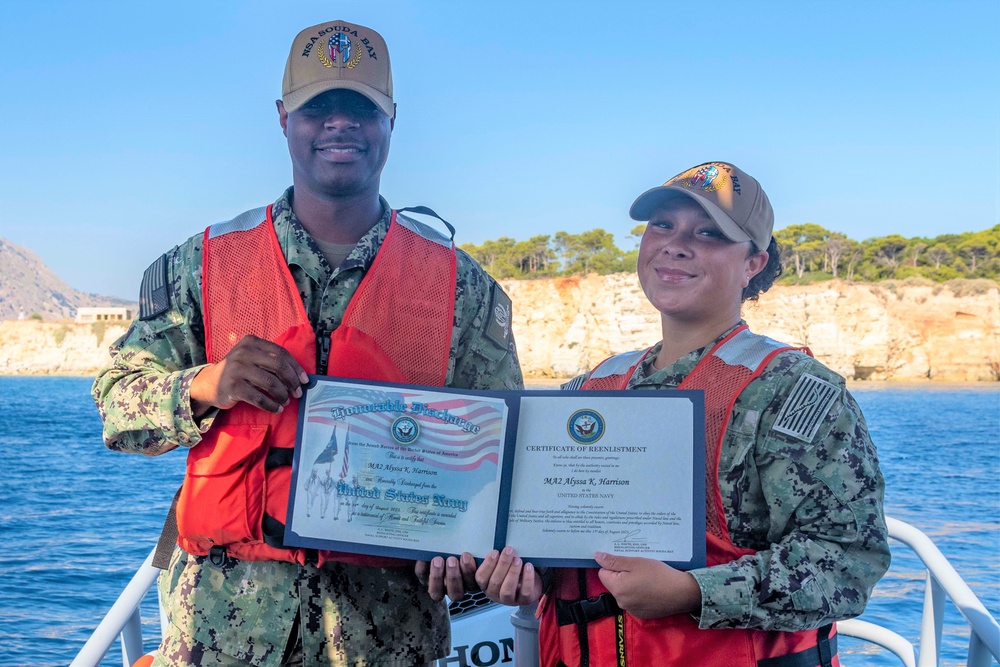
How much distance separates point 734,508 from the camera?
192 centimetres

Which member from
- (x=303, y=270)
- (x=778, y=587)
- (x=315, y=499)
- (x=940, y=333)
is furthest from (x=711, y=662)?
(x=940, y=333)

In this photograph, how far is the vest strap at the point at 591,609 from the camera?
1953mm

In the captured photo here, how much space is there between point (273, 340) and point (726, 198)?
1103 millimetres

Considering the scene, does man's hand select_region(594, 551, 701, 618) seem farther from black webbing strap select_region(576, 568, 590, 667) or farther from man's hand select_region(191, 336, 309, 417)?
man's hand select_region(191, 336, 309, 417)

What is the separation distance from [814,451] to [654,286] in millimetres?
539

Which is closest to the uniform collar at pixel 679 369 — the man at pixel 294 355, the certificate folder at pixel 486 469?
the certificate folder at pixel 486 469

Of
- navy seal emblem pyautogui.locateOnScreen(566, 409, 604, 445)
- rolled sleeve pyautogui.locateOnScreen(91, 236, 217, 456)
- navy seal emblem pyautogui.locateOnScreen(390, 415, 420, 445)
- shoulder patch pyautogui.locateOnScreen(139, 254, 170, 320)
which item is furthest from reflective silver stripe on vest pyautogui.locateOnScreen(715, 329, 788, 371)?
shoulder patch pyautogui.locateOnScreen(139, 254, 170, 320)

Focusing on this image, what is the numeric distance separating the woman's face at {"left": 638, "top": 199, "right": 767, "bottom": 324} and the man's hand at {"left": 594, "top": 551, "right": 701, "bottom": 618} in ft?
1.99

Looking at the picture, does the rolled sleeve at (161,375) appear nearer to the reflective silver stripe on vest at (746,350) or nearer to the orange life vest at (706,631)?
the orange life vest at (706,631)

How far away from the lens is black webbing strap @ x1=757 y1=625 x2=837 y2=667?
189 cm

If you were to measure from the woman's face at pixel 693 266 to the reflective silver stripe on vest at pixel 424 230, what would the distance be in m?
0.55

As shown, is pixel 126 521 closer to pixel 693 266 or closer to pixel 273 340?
pixel 273 340

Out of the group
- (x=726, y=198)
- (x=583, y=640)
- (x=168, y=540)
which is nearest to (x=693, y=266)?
(x=726, y=198)

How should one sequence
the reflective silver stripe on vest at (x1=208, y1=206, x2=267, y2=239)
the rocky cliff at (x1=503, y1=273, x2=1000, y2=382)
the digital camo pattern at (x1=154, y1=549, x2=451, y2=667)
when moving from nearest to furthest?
the digital camo pattern at (x1=154, y1=549, x2=451, y2=667), the reflective silver stripe on vest at (x1=208, y1=206, x2=267, y2=239), the rocky cliff at (x1=503, y1=273, x2=1000, y2=382)
